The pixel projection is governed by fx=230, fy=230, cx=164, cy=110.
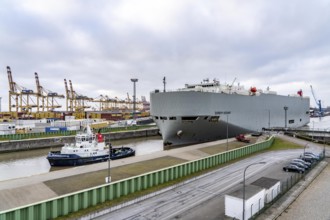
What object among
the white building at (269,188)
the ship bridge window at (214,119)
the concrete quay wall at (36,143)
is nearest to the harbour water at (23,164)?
the concrete quay wall at (36,143)

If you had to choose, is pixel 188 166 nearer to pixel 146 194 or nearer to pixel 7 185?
pixel 146 194

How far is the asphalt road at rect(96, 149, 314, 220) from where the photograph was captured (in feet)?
51.5

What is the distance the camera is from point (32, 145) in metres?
47.8

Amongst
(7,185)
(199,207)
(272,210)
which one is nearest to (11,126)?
Answer: (7,185)

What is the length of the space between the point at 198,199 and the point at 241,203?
4241 millimetres

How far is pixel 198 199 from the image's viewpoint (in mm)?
18281

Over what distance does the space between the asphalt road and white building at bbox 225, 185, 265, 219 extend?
0.78 m

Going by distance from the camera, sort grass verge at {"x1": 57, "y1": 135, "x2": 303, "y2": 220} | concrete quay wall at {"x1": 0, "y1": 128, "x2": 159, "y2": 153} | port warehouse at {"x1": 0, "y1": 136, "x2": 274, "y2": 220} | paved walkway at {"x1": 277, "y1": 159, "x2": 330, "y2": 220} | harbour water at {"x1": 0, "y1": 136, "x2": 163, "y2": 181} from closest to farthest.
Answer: port warehouse at {"x1": 0, "y1": 136, "x2": 274, "y2": 220}, paved walkway at {"x1": 277, "y1": 159, "x2": 330, "y2": 220}, grass verge at {"x1": 57, "y1": 135, "x2": 303, "y2": 220}, harbour water at {"x1": 0, "y1": 136, "x2": 163, "y2": 181}, concrete quay wall at {"x1": 0, "y1": 128, "x2": 159, "y2": 153}

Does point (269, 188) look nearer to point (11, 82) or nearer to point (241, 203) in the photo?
point (241, 203)

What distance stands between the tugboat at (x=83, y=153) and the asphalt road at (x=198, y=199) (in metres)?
18.0

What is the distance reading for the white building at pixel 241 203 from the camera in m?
14.9

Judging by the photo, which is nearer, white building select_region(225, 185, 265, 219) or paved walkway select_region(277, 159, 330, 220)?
white building select_region(225, 185, 265, 219)

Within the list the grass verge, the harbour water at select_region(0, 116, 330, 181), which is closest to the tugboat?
the harbour water at select_region(0, 116, 330, 181)

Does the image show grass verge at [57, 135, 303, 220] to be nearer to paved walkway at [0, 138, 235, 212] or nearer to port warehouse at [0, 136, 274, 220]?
port warehouse at [0, 136, 274, 220]
